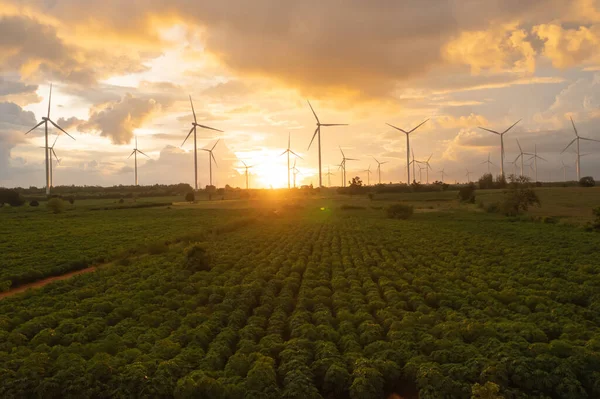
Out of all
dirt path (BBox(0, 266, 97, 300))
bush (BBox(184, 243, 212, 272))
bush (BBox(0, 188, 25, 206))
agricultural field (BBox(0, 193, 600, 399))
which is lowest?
dirt path (BBox(0, 266, 97, 300))

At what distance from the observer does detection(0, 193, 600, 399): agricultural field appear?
14250mm

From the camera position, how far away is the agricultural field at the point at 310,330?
14.2m

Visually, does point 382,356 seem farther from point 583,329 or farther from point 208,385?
point 583,329

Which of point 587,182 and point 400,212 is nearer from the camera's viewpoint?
point 400,212

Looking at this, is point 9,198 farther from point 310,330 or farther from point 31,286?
point 310,330

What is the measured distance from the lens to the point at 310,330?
1848 centimetres

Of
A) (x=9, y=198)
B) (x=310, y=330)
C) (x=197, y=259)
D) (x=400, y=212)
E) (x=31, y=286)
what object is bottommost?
(x=31, y=286)

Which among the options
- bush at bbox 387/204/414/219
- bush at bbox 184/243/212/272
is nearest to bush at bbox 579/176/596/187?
bush at bbox 387/204/414/219

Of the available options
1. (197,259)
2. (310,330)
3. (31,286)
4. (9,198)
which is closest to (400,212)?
(197,259)

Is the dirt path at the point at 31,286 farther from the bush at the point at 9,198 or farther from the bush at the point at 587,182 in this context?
the bush at the point at 587,182

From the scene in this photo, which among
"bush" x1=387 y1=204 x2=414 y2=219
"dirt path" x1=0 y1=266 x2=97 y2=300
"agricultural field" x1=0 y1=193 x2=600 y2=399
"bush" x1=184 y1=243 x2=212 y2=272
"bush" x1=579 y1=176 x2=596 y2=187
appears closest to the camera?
"agricultural field" x1=0 y1=193 x2=600 y2=399

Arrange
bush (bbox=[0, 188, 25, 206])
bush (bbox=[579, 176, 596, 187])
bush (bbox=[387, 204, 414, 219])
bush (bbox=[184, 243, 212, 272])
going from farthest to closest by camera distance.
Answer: bush (bbox=[579, 176, 596, 187]), bush (bbox=[0, 188, 25, 206]), bush (bbox=[387, 204, 414, 219]), bush (bbox=[184, 243, 212, 272])

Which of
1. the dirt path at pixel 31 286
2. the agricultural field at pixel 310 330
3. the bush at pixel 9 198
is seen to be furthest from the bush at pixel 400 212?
the bush at pixel 9 198

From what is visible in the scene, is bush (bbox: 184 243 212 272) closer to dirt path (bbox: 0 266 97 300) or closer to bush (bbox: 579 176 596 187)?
dirt path (bbox: 0 266 97 300)
